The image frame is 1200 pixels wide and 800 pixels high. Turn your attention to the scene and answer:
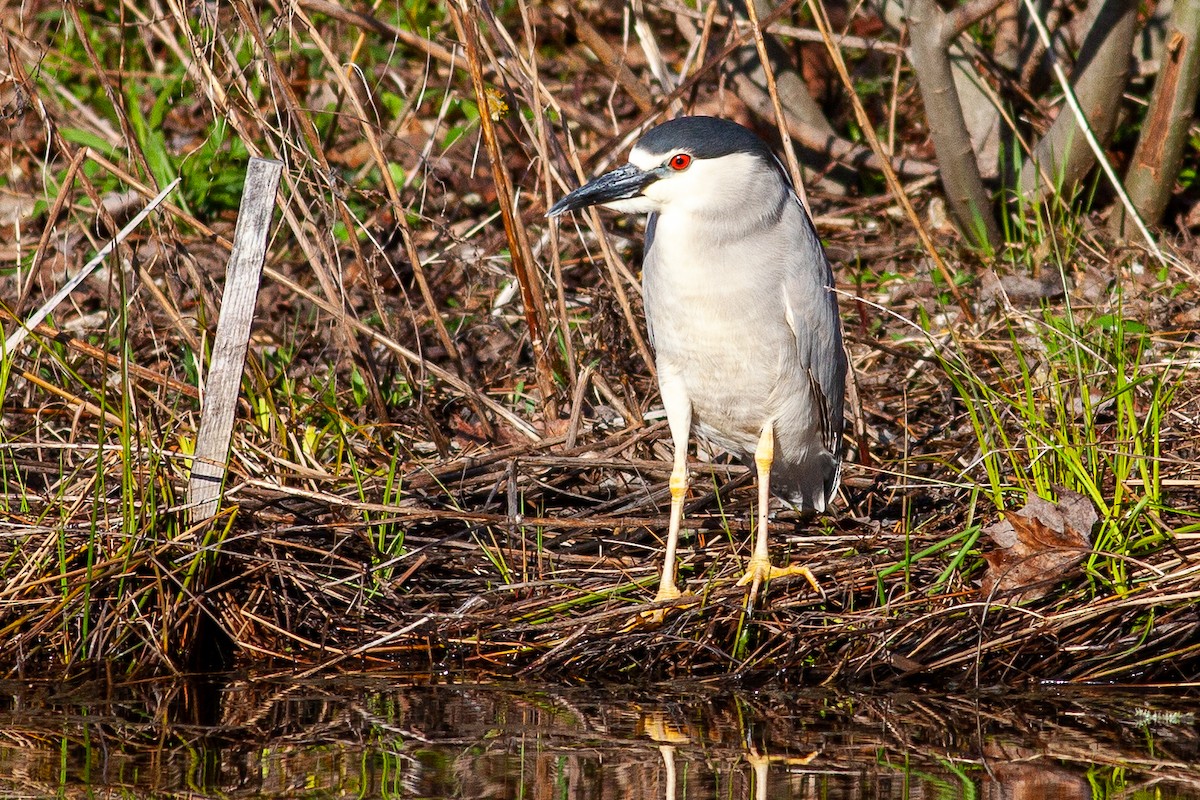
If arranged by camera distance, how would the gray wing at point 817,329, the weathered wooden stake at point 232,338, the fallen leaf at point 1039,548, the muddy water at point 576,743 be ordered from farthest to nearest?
1. the gray wing at point 817,329
2. the weathered wooden stake at point 232,338
3. the fallen leaf at point 1039,548
4. the muddy water at point 576,743

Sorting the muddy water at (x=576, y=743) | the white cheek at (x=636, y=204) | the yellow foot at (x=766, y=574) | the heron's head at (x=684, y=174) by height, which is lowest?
the muddy water at (x=576, y=743)

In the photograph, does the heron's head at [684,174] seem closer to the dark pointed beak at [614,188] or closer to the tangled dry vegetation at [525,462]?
the dark pointed beak at [614,188]

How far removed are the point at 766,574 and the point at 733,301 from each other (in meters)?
0.77

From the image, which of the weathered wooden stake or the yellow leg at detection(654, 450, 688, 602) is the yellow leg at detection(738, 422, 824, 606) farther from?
the weathered wooden stake

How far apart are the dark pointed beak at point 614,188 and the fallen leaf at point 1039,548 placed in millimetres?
1326

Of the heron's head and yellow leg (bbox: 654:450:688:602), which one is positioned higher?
the heron's head

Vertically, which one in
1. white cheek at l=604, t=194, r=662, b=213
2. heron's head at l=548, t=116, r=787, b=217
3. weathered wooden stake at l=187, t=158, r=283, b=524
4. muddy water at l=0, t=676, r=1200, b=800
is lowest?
muddy water at l=0, t=676, r=1200, b=800

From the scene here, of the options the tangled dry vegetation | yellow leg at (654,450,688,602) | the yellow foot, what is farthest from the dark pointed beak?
the yellow foot

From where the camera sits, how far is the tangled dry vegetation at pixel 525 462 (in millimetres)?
3463

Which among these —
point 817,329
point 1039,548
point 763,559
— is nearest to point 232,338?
point 763,559

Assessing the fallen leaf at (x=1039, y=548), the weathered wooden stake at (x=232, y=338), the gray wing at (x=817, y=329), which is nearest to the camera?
the fallen leaf at (x=1039, y=548)

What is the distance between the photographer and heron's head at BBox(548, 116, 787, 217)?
11.9ft

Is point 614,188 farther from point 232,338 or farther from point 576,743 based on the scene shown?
point 576,743

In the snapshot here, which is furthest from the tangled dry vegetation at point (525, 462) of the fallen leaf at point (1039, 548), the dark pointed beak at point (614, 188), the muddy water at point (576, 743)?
the dark pointed beak at point (614, 188)
